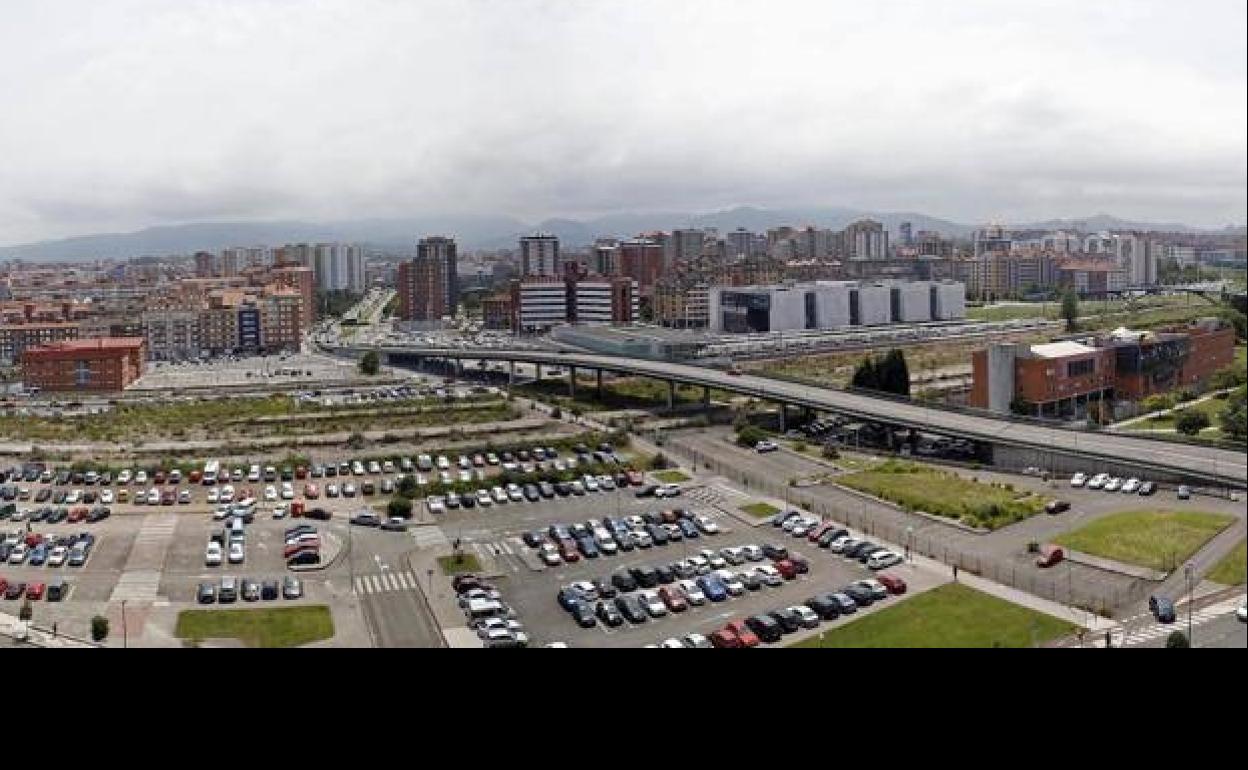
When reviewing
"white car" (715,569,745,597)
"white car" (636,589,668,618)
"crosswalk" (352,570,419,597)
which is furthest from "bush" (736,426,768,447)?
"crosswalk" (352,570,419,597)

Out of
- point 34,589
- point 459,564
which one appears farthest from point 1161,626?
point 34,589

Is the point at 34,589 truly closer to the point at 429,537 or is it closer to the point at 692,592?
the point at 429,537

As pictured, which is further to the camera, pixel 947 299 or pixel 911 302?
pixel 947 299

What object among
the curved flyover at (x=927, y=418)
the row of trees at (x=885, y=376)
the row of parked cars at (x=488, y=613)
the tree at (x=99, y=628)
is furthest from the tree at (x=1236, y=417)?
the tree at (x=99, y=628)

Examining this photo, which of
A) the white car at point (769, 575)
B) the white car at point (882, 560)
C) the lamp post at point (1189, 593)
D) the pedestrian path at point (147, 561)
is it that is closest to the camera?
→ the lamp post at point (1189, 593)

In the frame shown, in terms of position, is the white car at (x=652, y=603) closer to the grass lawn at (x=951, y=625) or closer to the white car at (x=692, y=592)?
the white car at (x=692, y=592)
